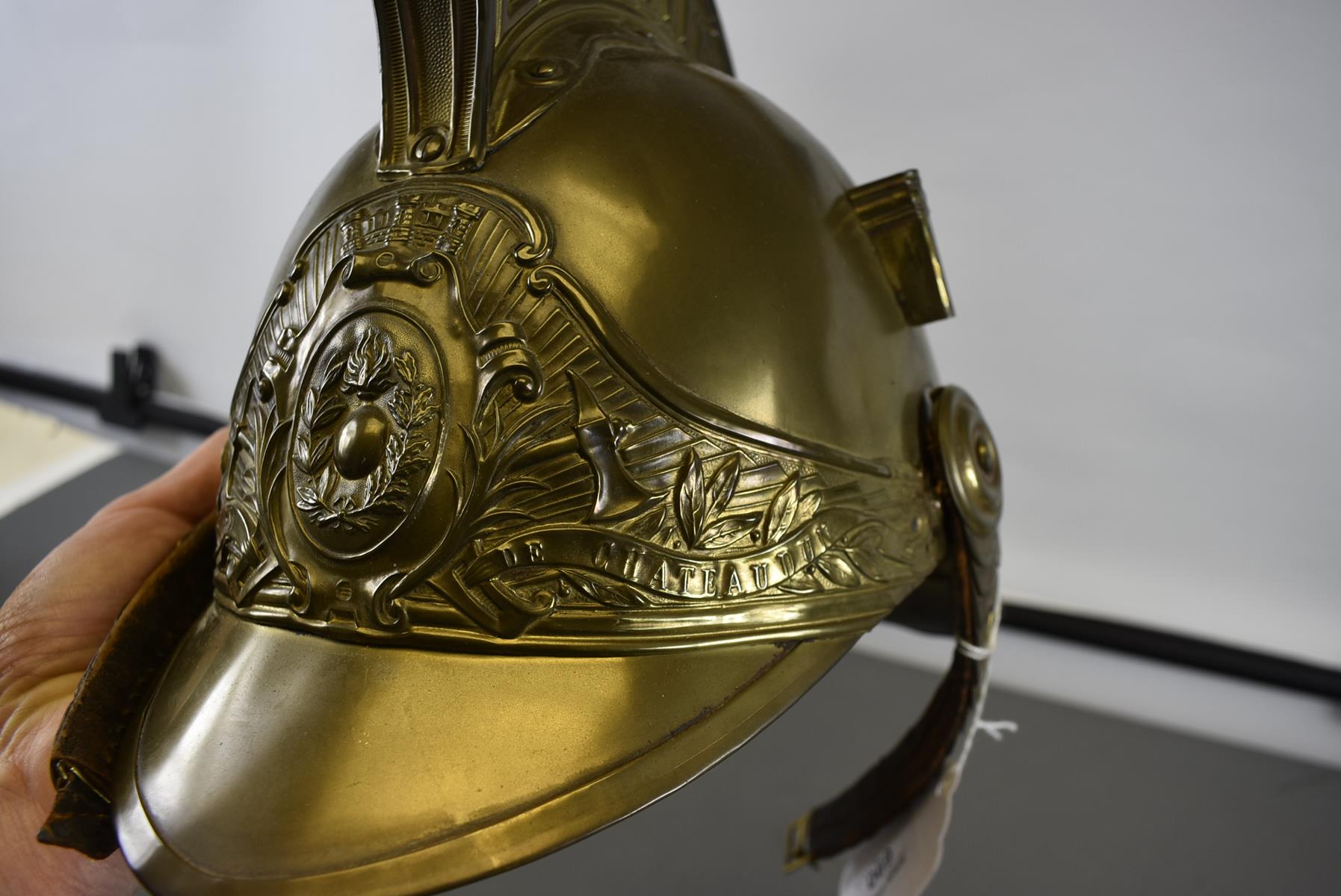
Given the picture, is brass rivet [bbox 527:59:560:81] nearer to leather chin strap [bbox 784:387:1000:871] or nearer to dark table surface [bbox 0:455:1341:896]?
leather chin strap [bbox 784:387:1000:871]

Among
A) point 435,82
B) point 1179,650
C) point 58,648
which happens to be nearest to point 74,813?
point 58,648

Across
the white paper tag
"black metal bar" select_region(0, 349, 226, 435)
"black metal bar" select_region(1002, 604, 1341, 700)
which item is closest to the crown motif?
the white paper tag

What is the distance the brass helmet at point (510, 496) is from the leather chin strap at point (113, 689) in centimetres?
1

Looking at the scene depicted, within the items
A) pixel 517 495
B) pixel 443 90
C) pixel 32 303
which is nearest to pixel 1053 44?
pixel 443 90

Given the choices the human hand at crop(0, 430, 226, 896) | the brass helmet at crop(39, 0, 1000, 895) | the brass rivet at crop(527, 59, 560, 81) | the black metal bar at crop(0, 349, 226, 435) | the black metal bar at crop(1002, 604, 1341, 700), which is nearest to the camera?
the brass helmet at crop(39, 0, 1000, 895)

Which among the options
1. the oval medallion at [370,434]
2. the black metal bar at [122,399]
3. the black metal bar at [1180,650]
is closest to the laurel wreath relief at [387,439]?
the oval medallion at [370,434]

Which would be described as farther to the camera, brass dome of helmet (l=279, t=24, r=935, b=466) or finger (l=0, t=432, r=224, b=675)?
finger (l=0, t=432, r=224, b=675)

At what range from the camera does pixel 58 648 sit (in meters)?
0.96

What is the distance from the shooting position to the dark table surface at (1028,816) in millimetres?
1080

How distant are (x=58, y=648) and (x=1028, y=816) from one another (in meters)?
1.11

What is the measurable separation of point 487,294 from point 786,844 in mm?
775

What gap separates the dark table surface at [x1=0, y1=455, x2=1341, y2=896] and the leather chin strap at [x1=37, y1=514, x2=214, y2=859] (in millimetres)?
463

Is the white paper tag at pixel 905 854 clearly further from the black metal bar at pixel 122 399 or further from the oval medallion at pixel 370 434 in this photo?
the black metal bar at pixel 122 399

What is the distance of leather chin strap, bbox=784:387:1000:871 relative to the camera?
79cm
